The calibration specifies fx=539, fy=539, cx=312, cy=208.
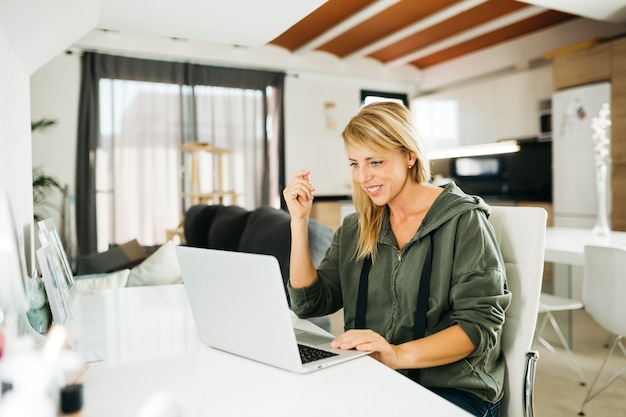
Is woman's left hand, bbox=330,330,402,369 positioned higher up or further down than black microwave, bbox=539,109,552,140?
further down

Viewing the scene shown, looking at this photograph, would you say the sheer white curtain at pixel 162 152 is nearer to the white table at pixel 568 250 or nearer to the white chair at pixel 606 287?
the white table at pixel 568 250

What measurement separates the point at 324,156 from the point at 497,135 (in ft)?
7.12

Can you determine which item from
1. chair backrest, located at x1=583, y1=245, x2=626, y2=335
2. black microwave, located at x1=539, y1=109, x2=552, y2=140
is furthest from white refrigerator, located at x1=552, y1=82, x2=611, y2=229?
chair backrest, located at x1=583, y1=245, x2=626, y2=335

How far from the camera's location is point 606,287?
2463 mm

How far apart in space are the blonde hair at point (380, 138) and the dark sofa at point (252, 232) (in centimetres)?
72

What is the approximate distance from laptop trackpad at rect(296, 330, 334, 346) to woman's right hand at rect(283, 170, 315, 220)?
34 centimetres

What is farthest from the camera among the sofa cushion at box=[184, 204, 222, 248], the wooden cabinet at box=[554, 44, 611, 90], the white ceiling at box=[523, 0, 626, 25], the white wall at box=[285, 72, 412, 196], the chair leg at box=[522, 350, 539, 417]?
the white wall at box=[285, 72, 412, 196]

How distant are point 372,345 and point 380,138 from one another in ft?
→ 1.78

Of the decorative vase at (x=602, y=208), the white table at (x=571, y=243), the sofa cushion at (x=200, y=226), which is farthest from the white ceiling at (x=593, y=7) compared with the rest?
the sofa cushion at (x=200, y=226)

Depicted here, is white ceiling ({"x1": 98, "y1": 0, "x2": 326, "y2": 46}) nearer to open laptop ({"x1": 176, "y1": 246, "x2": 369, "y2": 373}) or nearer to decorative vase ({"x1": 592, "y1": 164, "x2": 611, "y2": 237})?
decorative vase ({"x1": 592, "y1": 164, "x2": 611, "y2": 237})

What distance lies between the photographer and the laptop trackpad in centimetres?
122

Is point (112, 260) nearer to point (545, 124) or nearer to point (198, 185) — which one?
point (198, 185)

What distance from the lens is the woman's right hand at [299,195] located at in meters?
1.49

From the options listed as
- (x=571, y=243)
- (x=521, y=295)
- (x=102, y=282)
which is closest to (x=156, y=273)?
(x=102, y=282)
